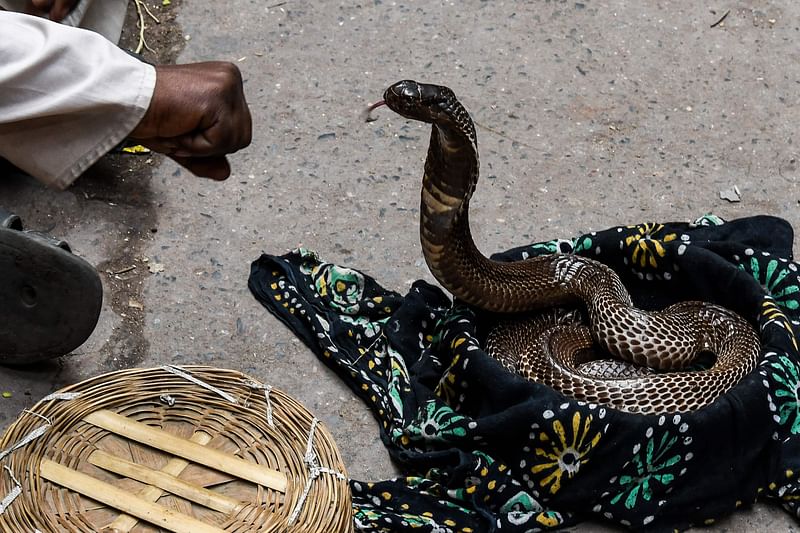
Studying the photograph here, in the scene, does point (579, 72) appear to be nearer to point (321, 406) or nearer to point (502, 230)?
point (502, 230)

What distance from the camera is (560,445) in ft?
7.48

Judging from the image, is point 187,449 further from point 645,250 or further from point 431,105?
point 645,250

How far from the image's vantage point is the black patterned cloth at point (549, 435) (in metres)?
2.27

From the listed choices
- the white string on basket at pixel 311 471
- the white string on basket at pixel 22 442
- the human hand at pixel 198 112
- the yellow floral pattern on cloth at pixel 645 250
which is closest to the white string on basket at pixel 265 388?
the white string on basket at pixel 311 471

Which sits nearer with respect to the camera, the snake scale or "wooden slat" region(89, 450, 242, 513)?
"wooden slat" region(89, 450, 242, 513)

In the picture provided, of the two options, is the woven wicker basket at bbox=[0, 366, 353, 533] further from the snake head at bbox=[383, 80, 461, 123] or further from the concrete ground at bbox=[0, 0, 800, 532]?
the snake head at bbox=[383, 80, 461, 123]

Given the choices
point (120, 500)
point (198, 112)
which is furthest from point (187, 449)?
point (198, 112)

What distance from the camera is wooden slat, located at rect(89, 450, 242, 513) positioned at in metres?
1.85

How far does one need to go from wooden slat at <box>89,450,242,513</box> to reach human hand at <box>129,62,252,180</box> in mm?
628

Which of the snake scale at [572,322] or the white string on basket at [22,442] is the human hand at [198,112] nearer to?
the snake scale at [572,322]

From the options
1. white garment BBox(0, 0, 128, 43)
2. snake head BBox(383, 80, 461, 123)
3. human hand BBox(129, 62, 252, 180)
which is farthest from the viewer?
white garment BBox(0, 0, 128, 43)

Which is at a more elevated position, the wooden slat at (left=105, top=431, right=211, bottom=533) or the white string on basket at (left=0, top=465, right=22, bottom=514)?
the wooden slat at (left=105, top=431, right=211, bottom=533)

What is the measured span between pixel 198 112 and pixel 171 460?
67 centimetres

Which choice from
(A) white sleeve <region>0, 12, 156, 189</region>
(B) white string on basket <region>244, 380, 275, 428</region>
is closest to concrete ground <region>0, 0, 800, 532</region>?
(B) white string on basket <region>244, 380, 275, 428</region>
